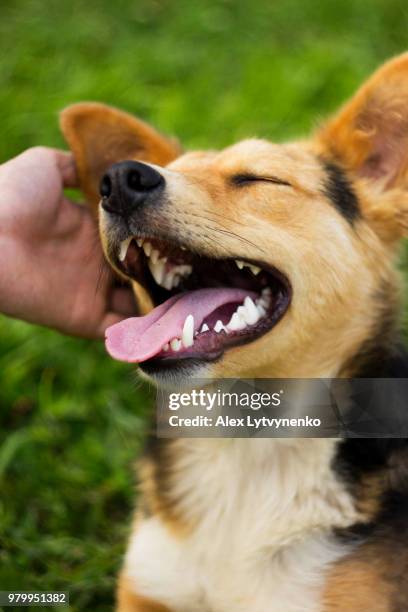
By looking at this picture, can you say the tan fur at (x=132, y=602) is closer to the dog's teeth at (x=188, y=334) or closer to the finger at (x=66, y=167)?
the dog's teeth at (x=188, y=334)

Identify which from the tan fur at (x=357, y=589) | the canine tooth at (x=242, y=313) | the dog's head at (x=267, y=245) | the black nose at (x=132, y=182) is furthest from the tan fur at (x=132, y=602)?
the black nose at (x=132, y=182)

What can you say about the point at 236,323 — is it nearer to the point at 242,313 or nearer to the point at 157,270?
the point at 242,313

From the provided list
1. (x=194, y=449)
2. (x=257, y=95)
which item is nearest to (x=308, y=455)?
(x=194, y=449)

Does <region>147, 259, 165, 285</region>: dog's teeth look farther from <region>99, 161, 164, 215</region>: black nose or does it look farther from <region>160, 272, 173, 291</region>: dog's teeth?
<region>99, 161, 164, 215</region>: black nose

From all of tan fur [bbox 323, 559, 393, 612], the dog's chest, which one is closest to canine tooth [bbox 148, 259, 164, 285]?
the dog's chest

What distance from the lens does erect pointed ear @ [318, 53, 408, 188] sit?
3.37m

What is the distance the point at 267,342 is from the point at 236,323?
14cm

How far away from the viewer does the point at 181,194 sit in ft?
9.81

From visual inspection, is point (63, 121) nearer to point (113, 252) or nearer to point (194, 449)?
point (113, 252)

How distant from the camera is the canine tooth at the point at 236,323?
3.02 metres

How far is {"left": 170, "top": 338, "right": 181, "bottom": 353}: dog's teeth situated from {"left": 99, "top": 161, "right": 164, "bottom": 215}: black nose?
50 centimetres

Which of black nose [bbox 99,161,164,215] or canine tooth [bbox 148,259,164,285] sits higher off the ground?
black nose [bbox 99,161,164,215]

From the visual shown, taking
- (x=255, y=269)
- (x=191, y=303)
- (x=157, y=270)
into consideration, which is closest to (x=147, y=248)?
(x=157, y=270)

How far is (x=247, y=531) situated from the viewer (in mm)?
3115
